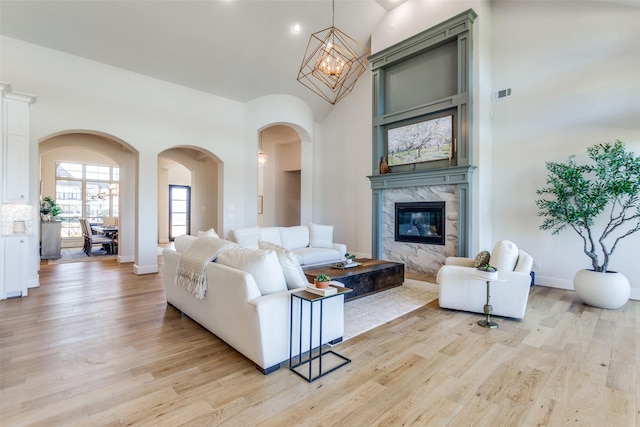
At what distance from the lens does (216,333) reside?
112 inches

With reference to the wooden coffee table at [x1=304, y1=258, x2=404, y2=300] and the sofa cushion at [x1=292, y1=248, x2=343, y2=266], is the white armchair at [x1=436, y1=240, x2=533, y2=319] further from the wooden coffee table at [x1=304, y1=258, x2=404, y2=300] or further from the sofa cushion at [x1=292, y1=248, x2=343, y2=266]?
the sofa cushion at [x1=292, y1=248, x2=343, y2=266]

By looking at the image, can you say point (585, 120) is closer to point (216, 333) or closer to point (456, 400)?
point (456, 400)

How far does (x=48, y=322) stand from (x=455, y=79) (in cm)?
687

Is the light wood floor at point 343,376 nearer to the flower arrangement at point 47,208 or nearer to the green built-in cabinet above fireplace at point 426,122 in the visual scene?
the green built-in cabinet above fireplace at point 426,122

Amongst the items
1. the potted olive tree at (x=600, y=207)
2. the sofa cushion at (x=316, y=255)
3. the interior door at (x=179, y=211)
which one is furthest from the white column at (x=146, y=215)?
the potted olive tree at (x=600, y=207)

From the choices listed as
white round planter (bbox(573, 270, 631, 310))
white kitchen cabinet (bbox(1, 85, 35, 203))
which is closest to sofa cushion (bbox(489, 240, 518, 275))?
white round planter (bbox(573, 270, 631, 310))

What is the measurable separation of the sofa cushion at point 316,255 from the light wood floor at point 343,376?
2.18 m

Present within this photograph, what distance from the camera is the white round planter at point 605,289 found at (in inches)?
147

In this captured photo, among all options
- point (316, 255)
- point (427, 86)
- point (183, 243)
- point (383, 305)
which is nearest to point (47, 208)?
point (183, 243)

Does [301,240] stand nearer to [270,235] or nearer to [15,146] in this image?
[270,235]

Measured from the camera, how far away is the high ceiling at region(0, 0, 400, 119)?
14.9 ft

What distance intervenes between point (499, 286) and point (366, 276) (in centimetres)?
156

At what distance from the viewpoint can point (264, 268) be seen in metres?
2.46

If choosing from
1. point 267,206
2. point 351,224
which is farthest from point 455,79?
point 267,206
